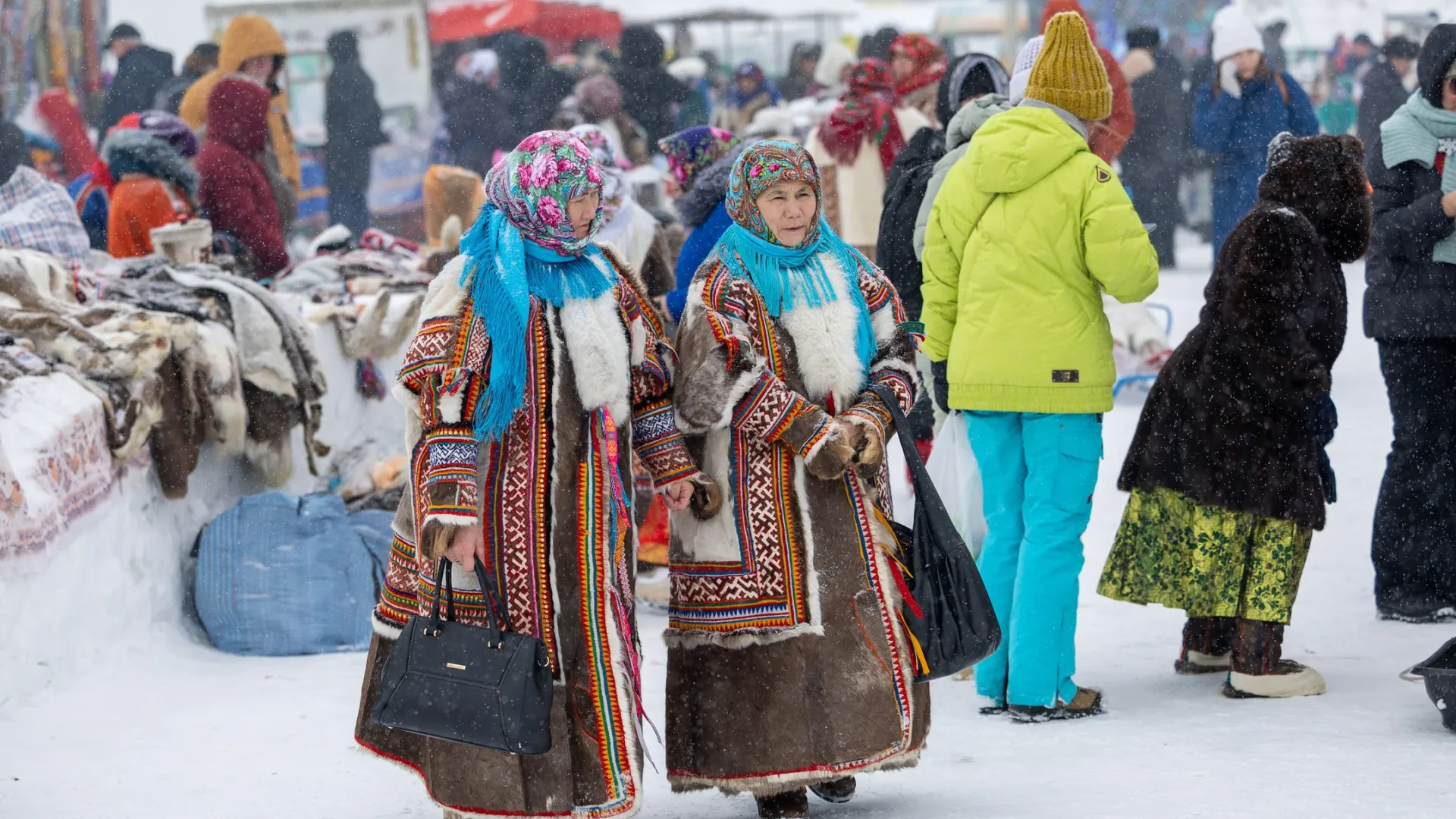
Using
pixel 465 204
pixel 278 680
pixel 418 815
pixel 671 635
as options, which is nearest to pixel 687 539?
pixel 671 635

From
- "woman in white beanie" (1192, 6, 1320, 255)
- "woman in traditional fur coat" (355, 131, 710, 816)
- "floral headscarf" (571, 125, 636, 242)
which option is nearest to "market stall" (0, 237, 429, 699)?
"floral headscarf" (571, 125, 636, 242)

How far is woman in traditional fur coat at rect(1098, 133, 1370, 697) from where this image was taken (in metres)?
4.67

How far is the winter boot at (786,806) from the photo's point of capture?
3916 mm

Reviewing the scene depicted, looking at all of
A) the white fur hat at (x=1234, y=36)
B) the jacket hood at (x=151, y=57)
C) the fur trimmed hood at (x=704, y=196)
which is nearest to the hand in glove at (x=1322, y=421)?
the fur trimmed hood at (x=704, y=196)

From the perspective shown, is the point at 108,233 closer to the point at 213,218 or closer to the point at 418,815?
the point at 213,218

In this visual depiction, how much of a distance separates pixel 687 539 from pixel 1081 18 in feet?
6.00

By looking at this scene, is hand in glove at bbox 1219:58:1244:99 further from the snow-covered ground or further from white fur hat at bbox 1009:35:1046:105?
white fur hat at bbox 1009:35:1046:105

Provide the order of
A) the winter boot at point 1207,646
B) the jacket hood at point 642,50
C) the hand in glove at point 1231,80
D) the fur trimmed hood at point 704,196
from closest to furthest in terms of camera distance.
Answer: the winter boot at point 1207,646 < the fur trimmed hood at point 704,196 < the hand in glove at point 1231,80 < the jacket hood at point 642,50

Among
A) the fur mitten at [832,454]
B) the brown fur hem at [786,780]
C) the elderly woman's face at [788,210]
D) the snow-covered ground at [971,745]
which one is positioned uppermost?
the elderly woman's face at [788,210]

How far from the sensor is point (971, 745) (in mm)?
4562

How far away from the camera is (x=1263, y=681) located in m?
4.85

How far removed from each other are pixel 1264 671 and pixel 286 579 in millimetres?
3231

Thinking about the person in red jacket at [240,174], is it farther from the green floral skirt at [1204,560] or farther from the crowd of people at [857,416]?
the green floral skirt at [1204,560]

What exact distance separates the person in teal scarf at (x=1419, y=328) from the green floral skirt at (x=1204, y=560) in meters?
0.99
